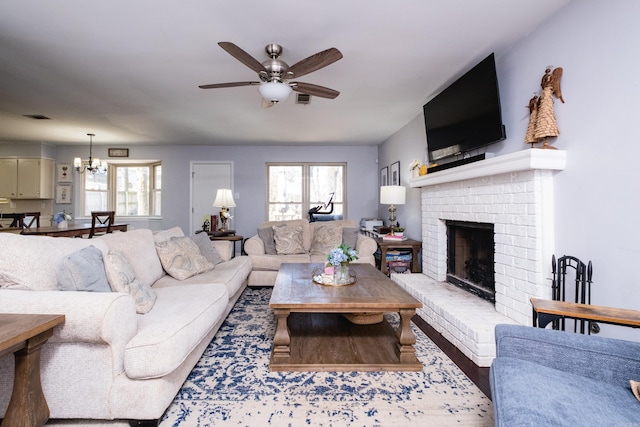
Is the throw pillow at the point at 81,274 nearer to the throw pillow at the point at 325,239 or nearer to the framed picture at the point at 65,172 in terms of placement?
the throw pillow at the point at 325,239

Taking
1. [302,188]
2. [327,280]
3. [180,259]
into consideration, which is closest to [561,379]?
[327,280]

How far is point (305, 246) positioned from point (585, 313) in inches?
140

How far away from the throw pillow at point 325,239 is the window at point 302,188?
1.93 metres

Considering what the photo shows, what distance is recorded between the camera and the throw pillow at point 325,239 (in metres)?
4.47

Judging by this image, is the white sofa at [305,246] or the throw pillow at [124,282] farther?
the white sofa at [305,246]

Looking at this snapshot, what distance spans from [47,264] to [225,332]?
1353mm

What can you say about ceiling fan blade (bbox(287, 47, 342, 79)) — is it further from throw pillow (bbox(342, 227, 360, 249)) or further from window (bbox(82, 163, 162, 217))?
window (bbox(82, 163, 162, 217))

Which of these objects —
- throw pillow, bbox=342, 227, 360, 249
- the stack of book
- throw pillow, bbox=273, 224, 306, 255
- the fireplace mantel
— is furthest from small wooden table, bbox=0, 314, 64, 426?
the stack of book

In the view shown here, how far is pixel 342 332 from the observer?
8.10ft

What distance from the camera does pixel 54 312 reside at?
1.34 meters

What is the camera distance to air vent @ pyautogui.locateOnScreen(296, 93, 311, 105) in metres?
3.58

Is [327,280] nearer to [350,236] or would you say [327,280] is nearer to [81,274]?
[81,274]

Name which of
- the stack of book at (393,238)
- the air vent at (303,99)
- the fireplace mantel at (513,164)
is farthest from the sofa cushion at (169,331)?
the stack of book at (393,238)

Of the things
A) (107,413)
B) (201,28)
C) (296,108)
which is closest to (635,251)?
(107,413)
